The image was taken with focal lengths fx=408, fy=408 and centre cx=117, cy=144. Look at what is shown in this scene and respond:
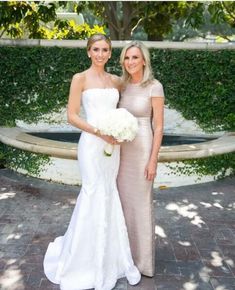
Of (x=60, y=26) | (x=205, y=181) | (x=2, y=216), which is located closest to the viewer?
(x=2, y=216)

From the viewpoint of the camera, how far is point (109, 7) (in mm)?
9672

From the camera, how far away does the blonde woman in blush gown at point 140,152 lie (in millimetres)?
3305

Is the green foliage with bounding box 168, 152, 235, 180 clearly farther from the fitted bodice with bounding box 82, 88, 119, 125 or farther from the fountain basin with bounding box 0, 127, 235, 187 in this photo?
the fitted bodice with bounding box 82, 88, 119, 125

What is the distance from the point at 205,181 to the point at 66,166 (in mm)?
2330

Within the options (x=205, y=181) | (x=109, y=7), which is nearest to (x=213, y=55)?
(x=205, y=181)

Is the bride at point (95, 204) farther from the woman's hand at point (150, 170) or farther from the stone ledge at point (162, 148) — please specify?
the stone ledge at point (162, 148)

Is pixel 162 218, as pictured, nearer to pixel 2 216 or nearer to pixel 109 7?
pixel 2 216

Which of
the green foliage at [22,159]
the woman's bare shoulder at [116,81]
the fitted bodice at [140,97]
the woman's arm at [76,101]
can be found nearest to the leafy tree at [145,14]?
the green foliage at [22,159]

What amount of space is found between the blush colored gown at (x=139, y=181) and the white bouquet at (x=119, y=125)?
0.64 feet

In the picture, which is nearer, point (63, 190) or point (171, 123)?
point (63, 190)

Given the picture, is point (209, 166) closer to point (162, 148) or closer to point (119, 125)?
point (162, 148)

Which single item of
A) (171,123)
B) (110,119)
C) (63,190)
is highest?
(110,119)

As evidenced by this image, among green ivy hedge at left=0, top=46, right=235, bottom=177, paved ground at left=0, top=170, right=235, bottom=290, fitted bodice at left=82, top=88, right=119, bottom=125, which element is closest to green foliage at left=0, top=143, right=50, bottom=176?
green ivy hedge at left=0, top=46, right=235, bottom=177

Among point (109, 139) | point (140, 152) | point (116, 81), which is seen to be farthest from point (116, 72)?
point (109, 139)
